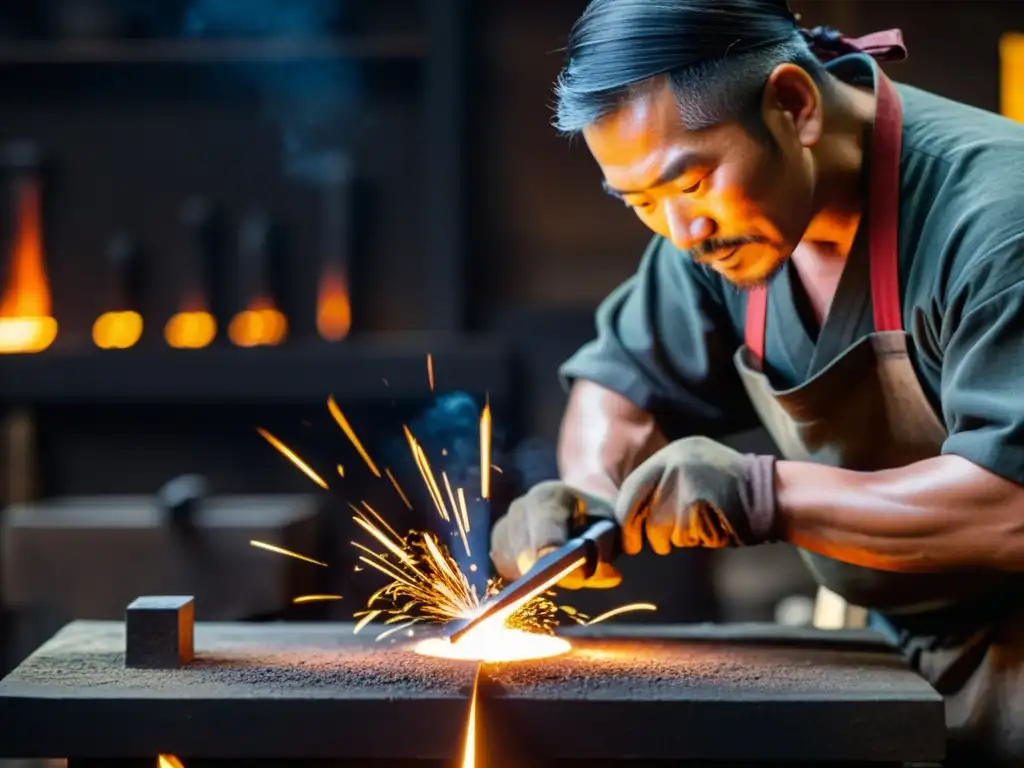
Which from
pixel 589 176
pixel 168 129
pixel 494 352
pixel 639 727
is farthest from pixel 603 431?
pixel 168 129

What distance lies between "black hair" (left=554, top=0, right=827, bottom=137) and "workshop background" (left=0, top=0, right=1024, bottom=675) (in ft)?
5.08

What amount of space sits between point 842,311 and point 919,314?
13 cm

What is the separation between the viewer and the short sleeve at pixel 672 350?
1.93 meters

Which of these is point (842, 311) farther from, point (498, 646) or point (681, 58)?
point (498, 646)

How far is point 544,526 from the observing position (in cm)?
164

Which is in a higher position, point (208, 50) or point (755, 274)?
point (208, 50)

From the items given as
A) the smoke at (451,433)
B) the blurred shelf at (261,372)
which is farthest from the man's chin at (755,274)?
the blurred shelf at (261,372)

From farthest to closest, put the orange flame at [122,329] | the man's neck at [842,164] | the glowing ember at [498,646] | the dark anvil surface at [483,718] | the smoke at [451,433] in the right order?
1. the orange flame at [122,329]
2. the smoke at [451,433]
3. the man's neck at [842,164]
4. the glowing ember at [498,646]
5. the dark anvil surface at [483,718]

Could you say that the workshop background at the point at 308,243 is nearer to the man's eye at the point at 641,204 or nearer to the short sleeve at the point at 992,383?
the man's eye at the point at 641,204

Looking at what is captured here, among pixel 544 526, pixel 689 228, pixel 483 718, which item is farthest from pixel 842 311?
pixel 483 718

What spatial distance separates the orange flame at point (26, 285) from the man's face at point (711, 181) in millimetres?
2256

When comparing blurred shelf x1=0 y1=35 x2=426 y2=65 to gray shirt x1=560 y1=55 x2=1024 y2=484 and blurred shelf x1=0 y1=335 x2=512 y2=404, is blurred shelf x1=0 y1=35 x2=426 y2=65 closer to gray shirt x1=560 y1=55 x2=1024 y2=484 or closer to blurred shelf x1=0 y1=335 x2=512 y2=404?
blurred shelf x1=0 y1=335 x2=512 y2=404

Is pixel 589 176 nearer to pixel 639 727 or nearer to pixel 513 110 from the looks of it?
pixel 513 110

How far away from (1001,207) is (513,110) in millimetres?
2088
